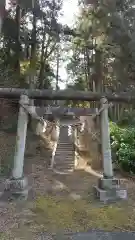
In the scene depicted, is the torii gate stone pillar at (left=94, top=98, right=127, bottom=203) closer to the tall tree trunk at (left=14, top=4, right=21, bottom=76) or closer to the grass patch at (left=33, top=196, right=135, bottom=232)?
the grass patch at (left=33, top=196, right=135, bottom=232)

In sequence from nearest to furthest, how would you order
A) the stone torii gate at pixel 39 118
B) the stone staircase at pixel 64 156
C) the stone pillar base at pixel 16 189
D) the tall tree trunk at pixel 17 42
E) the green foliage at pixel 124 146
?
1. the stone pillar base at pixel 16 189
2. the stone torii gate at pixel 39 118
3. the green foliage at pixel 124 146
4. the stone staircase at pixel 64 156
5. the tall tree trunk at pixel 17 42

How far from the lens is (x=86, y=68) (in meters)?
13.3

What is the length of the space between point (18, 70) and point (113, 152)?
18.4 ft

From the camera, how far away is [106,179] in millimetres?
6234

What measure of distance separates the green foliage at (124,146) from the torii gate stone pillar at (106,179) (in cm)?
243

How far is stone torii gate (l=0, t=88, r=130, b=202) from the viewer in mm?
6028

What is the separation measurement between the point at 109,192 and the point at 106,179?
30cm

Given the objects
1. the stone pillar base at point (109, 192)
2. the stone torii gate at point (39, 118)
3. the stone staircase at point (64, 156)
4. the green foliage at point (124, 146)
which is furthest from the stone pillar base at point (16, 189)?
the green foliage at point (124, 146)

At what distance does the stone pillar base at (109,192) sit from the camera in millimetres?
6066

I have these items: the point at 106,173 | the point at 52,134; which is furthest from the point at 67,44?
the point at 106,173

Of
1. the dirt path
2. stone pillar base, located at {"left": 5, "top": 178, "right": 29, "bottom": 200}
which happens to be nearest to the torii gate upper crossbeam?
stone pillar base, located at {"left": 5, "top": 178, "right": 29, "bottom": 200}

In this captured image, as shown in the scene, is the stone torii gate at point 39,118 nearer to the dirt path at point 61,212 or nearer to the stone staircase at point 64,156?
the dirt path at point 61,212

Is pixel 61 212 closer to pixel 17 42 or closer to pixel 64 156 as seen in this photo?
pixel 64 156

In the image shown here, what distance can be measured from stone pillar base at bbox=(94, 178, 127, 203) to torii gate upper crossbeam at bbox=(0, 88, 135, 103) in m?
1.96
